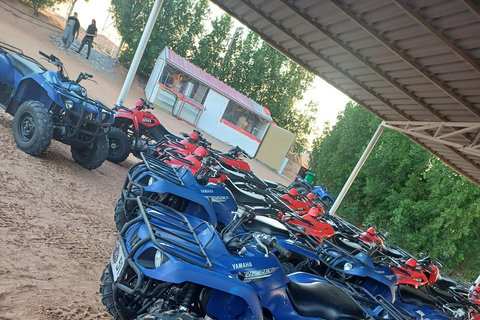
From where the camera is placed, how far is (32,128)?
5.63 meters

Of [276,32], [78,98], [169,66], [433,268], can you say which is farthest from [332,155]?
[78,98]

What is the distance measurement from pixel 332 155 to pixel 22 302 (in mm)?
18372

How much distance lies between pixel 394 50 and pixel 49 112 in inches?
241

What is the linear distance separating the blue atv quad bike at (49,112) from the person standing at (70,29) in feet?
44.2

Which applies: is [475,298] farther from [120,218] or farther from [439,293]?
[120,218]

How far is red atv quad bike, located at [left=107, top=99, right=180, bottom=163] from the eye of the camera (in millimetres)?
7535

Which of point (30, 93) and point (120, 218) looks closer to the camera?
point (120, 218)

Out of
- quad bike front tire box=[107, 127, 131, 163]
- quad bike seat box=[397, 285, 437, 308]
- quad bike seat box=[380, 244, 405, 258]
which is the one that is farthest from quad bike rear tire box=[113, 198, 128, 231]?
quad bike seat box=[380, 244, 405, 258]

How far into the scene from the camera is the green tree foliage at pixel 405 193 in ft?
43.6

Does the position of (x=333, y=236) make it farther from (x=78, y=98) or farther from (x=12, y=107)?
(x=12, y=107)

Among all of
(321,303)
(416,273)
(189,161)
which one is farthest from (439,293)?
(189,161)

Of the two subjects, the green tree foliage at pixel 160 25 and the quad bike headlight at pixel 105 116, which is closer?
the quad bike headlight at pixel 105 116

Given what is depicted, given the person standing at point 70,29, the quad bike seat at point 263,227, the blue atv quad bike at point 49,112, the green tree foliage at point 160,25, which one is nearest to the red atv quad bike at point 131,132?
the blue atv quad bike at point 49,112

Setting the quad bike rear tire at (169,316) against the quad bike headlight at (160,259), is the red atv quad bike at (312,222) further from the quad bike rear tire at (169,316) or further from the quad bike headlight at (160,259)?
the quad bike rear tire at (169,316)
